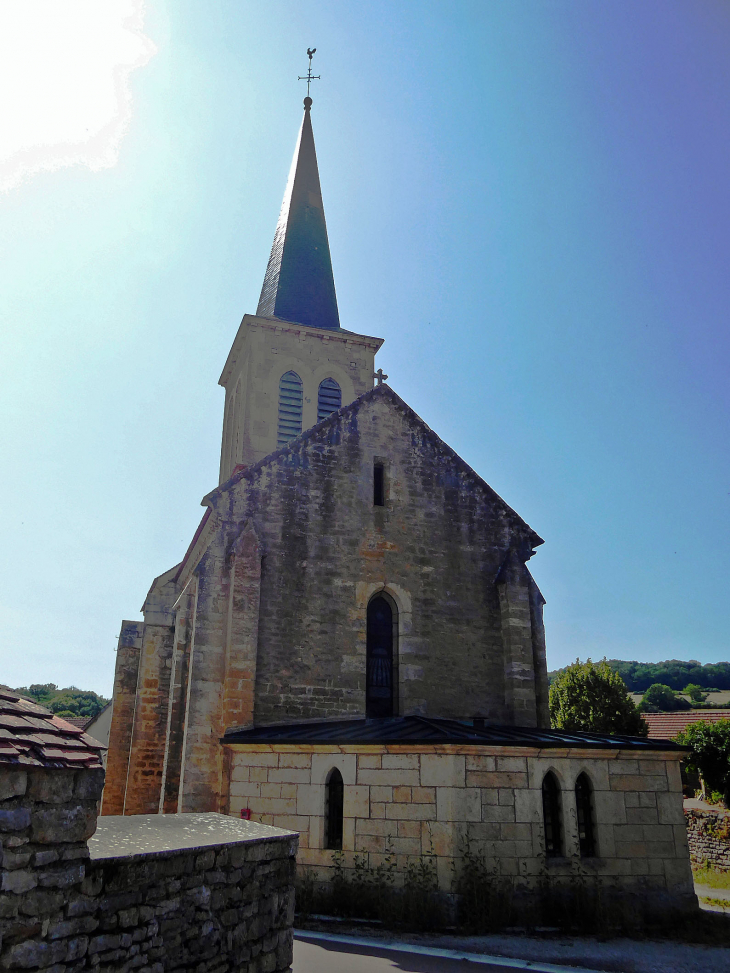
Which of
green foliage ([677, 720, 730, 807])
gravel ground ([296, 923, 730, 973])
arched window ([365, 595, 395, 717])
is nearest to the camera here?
gravel ground ([296, 923, 730, 973])

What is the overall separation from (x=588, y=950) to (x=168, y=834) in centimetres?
551

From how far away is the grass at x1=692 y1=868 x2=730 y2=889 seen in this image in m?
15.9

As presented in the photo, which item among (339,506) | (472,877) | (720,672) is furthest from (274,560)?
(720,672)

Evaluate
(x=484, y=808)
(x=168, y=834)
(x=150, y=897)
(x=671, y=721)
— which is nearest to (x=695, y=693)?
(x=671, y=721)

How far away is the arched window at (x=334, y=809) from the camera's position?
→ 425 inches

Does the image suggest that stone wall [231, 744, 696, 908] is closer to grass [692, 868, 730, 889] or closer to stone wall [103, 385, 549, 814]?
stone wall [103, 385, 549, 814]

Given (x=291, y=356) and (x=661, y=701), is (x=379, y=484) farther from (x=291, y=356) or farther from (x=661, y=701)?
(x=661, y=701)

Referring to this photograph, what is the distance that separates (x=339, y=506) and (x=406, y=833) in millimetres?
6270

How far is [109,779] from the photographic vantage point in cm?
1764

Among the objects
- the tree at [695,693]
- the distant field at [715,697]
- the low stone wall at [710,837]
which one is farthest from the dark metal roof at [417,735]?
the tree at [695,693]

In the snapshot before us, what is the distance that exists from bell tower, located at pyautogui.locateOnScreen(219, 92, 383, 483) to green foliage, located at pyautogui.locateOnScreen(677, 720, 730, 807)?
45.7 feet

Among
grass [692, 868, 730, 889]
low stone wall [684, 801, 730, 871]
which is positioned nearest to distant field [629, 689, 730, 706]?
low stone wall [684, 801, 730, 871]

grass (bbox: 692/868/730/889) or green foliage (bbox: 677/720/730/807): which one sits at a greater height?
green foliage (bbox: 677/720/730/807)

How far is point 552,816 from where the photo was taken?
35.2ft
